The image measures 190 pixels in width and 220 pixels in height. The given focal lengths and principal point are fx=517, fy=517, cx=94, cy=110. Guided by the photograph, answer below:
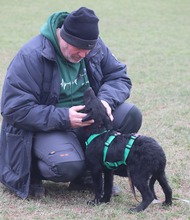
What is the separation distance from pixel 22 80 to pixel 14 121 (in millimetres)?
321

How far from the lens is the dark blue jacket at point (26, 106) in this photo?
155 inches

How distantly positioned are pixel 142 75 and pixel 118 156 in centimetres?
593

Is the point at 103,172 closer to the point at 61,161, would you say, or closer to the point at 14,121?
the point at 61,161

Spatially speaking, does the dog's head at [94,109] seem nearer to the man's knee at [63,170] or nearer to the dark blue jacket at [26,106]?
the dark blue jacket at [26,106]

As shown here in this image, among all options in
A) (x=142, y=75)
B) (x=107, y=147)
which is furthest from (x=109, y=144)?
(x=142, y=75)

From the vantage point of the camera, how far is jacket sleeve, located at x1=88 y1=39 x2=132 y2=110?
4320mm

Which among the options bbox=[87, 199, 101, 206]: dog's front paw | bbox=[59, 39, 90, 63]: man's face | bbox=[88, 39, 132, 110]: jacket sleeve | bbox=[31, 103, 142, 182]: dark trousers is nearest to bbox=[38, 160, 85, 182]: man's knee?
bbox=[31, 103, 142, 182]: dark trousers

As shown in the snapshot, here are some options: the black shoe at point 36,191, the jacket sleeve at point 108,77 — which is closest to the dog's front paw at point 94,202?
the black shoe at point 36,191

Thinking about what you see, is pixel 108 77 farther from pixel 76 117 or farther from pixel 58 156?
pixel 58 156

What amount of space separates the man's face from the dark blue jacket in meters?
0.09

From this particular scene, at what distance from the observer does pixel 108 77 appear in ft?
14.7

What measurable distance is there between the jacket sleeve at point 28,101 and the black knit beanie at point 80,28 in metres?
0.31

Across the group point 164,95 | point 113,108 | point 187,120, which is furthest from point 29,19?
point 113,108

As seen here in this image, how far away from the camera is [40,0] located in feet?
77.0
